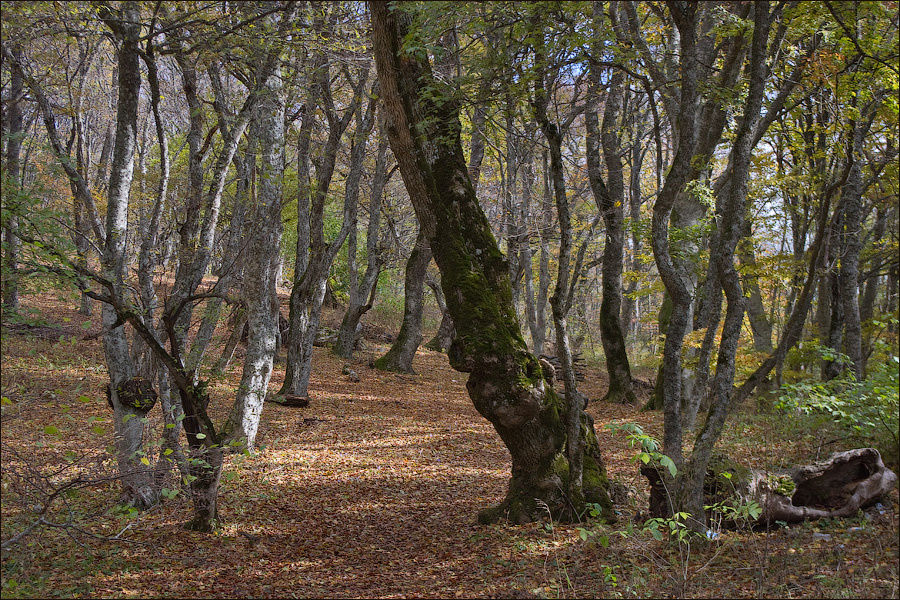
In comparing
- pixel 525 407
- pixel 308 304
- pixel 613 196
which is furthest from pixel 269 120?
pixel 613 196

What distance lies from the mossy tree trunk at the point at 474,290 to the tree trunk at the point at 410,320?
8811 mm

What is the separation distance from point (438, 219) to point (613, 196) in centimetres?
817

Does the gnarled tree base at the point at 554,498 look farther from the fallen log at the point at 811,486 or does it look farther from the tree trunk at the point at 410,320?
the tree trunk at the point at 410,320

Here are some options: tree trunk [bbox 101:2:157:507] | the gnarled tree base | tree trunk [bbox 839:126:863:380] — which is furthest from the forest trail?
tree trunk [bbox 839:126:863:380]

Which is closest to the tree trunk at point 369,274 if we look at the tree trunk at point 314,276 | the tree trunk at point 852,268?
the tree trunk at point 314,276

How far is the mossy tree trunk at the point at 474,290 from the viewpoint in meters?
4.97

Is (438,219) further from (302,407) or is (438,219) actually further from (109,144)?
(109,144)

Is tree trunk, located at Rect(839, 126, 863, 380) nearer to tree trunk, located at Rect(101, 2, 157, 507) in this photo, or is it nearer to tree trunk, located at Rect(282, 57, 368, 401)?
tree trunk, located at Rect(282, 57, 368, 401)

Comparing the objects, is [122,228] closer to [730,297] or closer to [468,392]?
[468,392]

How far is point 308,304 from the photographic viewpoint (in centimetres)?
1003

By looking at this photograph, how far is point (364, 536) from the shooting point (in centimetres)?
547

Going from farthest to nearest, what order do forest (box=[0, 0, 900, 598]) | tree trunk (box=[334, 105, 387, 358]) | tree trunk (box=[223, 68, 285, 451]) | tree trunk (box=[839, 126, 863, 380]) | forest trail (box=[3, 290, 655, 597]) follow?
tree trunk (box=[334, 105, 387, 358])
tree trunk (box=[839, 126, 863, 380])
tree trunk (box=[223, 68, 285, 451])
forest trail (box=[3, 290, 655, 597])
forest (box=[0, 0, 900, 598])

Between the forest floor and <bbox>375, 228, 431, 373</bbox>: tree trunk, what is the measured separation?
18.9ft

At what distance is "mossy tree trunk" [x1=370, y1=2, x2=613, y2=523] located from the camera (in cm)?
497
